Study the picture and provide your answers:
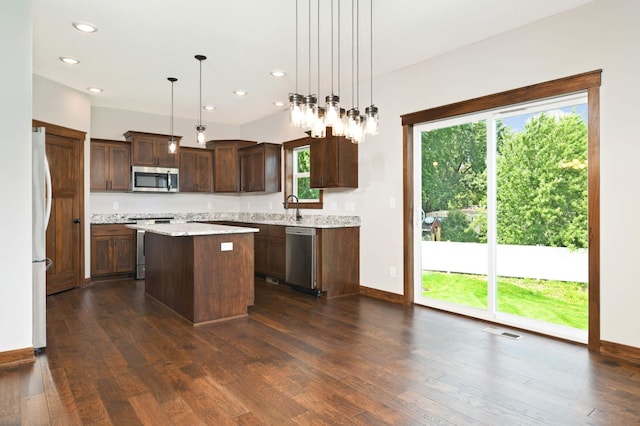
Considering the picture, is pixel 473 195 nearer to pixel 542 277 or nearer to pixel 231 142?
pixel 542 277

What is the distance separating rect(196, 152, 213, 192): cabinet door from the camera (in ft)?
24.1

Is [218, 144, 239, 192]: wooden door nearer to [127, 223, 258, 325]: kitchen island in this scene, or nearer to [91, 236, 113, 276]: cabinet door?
[91, 236, 113, 276]: cabinet door

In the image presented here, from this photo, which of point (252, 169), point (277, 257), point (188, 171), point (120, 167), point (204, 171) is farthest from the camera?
point (204, 171)

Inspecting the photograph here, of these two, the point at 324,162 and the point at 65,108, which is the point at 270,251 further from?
the point at 65,108

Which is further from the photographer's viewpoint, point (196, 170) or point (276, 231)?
point (196, 170)

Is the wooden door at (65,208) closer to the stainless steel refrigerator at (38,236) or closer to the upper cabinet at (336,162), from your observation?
the stainless steel refrigerator at (38,236)

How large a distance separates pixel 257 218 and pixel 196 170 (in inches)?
57.4

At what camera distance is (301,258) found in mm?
5125

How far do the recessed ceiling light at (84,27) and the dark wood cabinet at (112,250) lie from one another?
3182 mm

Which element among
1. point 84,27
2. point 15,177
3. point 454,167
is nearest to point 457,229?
point 454,167

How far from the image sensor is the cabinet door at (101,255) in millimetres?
5926

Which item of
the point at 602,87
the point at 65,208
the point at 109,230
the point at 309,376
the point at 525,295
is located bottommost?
the point at 309,376

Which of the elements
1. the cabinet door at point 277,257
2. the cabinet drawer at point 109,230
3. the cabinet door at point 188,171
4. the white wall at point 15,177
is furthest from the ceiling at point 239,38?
the cabinet door at point 277,257

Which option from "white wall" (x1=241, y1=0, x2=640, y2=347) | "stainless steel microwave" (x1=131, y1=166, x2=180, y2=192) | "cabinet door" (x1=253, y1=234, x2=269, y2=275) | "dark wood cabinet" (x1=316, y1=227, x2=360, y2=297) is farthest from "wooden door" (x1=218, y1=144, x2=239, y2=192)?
"white wall" (x1=241, y1=0, x2=640, y2=347)
